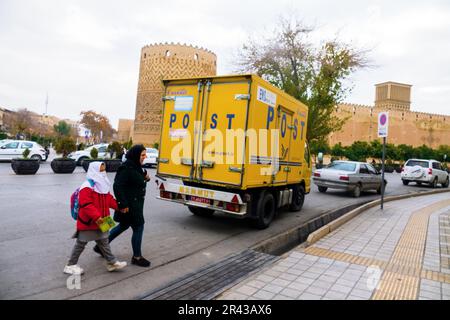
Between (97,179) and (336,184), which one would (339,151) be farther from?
(97,179)

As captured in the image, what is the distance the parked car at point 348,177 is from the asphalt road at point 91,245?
13.7 feet

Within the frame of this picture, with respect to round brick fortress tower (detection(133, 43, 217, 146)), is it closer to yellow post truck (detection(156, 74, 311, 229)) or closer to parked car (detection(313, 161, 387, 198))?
parked car (detection(313, 161, 387, 198))

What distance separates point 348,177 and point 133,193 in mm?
10800

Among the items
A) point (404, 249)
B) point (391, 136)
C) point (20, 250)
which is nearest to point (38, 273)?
point (20, 250)

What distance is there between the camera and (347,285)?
414cm

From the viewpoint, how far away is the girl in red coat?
12.8 ft

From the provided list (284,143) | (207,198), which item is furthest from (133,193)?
(284,143)

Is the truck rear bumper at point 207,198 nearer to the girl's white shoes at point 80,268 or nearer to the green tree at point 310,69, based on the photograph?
the girl's white shoes at point 80,268

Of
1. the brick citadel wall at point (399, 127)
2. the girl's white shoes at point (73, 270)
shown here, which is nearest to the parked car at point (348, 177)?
the girl's white shoes at point (73, 270)

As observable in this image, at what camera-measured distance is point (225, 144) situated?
20.6ft

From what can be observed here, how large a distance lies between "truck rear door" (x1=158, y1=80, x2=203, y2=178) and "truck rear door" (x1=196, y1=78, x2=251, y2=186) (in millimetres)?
255
